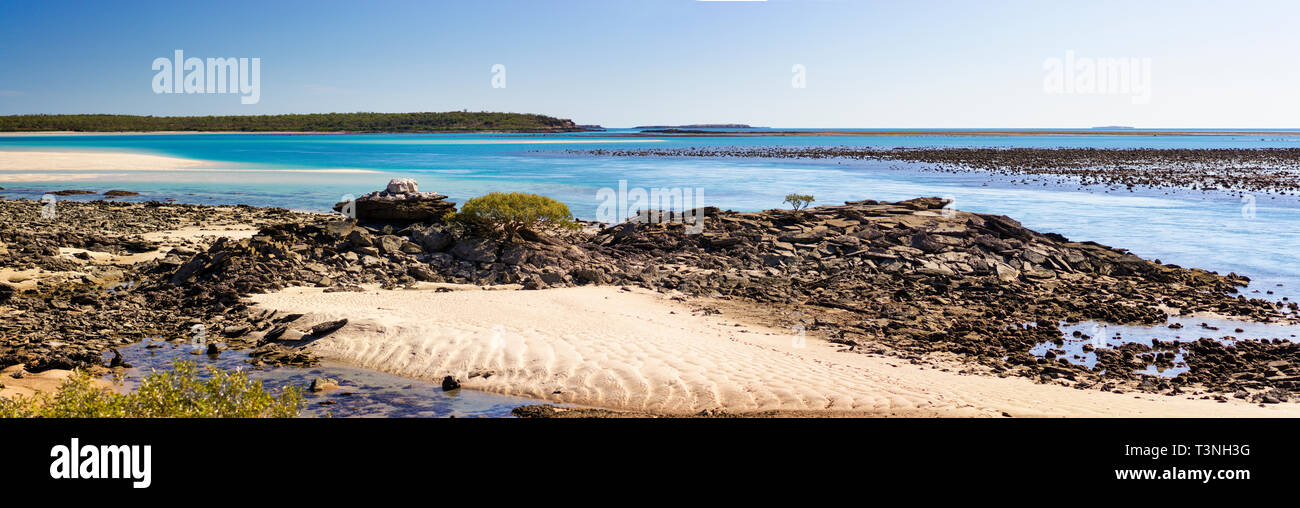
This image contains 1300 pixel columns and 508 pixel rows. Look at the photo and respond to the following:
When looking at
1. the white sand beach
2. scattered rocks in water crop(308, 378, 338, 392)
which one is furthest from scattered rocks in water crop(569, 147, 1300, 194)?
scattered rocks in water crop(308, 378, 338, 392)

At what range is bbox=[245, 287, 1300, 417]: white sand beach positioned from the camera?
9.46 metres

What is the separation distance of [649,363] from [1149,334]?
8223 millimetres

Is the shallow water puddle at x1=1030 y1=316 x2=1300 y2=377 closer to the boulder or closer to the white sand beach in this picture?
the white sand beach

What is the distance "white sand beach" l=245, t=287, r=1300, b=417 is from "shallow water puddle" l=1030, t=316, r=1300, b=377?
2.02 meters

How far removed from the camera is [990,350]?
1184 centimetres

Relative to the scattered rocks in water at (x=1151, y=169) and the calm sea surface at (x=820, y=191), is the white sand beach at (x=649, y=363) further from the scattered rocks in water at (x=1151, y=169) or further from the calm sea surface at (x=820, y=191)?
the scattered rocks in water at (x=1151, y=169)

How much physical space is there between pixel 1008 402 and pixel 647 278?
853 cm

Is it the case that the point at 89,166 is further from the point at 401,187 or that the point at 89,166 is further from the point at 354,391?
the point at 354,391

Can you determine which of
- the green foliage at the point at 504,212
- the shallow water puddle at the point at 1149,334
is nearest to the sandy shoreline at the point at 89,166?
the green foliage at the point at 504,212

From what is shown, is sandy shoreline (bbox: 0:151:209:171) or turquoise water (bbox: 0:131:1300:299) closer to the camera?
turquoise water (bbox: 0:131:1300:299)

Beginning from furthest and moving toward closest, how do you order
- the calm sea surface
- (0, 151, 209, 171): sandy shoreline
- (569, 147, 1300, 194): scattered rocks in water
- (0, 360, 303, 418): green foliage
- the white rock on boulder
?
(0, 151, 209, 171): sandy shoreline
(569, 147, 1300, 194): scattered rocks in water
the calm sea surface
the white rock on boulder
(0, 360, 303, 418): green foliage

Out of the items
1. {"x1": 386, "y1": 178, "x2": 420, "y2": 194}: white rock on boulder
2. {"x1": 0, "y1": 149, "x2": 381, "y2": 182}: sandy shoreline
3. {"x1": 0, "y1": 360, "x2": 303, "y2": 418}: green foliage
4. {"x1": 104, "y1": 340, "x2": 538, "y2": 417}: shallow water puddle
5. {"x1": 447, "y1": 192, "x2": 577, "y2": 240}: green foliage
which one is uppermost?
{"x1": 0, "y1": 149, "x2": 381, "y2": 182}: sandy shoreline
